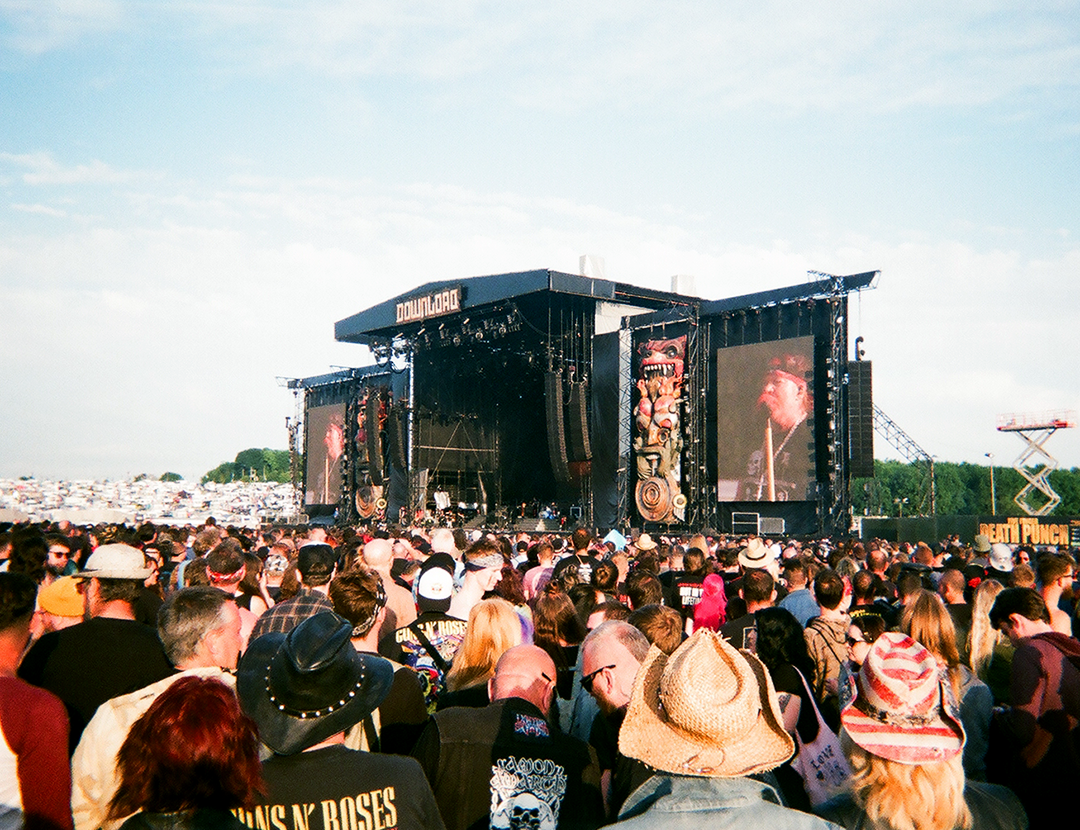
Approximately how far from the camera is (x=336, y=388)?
40.7m

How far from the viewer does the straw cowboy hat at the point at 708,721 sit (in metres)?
1.83

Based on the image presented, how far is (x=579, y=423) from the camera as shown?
2731 centimetres

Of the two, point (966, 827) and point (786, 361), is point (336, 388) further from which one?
point (966, 827)

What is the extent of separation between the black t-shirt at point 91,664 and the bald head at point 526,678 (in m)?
1.33

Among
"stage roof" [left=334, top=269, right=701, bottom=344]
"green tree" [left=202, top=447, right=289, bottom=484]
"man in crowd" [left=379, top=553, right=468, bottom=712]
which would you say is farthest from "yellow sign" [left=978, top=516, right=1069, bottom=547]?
"green tree" [left=202, top=447, right=289, bottom=484]

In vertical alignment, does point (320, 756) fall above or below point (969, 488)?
above

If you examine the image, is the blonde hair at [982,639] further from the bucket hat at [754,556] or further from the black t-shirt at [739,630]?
the bucket hat at [754,556]

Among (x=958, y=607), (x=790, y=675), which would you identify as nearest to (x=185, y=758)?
(x=790, y=675)

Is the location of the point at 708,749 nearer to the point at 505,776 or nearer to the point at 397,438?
the point at 505,776

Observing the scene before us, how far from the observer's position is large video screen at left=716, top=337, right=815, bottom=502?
22.6 metres

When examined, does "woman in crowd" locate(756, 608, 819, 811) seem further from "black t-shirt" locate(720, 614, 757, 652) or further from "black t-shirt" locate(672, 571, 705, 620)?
"black t-shirt" locate(672, 571, 705, 620)

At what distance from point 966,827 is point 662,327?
80.3 ft

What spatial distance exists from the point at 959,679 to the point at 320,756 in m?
2.77

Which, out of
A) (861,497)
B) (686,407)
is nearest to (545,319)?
(686,407)
